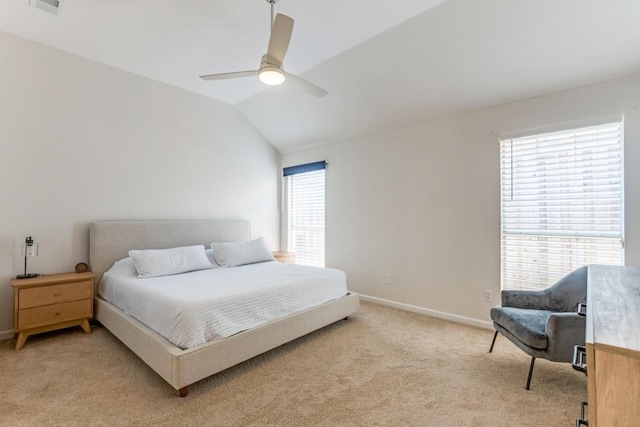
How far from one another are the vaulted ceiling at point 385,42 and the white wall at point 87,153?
269 millimetres

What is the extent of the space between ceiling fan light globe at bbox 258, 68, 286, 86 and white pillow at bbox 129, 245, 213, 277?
86.8 inches

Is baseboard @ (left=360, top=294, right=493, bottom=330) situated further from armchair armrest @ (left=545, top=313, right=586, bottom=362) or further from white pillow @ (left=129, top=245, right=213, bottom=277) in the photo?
white pillow @ (left=129, top=245, right=213, bottom=277)

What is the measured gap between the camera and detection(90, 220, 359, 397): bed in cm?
200

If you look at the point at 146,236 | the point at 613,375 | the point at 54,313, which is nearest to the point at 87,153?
the point at 146,236

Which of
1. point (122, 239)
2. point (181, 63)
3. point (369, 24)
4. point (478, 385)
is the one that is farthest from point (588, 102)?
point (122, 239)

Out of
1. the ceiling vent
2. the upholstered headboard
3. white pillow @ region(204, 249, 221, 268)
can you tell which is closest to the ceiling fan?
the ceiling vent

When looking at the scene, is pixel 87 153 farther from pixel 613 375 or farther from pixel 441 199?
pixel 613 375

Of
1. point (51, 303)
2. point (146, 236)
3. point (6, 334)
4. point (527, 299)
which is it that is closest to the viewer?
point (527, 299)

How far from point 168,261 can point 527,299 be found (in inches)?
138

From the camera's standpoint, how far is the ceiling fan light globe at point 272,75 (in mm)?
2252

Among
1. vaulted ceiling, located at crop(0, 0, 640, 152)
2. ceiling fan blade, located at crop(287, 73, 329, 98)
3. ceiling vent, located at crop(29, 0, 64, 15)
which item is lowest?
ceiling fan blade, located at crop(287, 73, 329, 98)

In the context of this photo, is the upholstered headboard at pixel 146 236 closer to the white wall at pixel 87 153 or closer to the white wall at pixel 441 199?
the white wall at pixel 87 153

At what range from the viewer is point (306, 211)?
5.08m

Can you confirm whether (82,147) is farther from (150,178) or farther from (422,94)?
(422,94)
